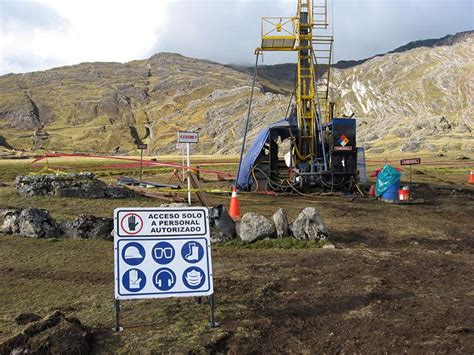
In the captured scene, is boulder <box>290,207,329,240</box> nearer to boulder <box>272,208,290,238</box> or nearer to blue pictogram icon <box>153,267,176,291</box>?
boulder <box>272,208,290,238</box>

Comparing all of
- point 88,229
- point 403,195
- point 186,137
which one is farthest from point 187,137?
point 403,195

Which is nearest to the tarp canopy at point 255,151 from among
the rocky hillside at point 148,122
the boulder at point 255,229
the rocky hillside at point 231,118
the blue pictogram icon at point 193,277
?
the boulder at point 255,229

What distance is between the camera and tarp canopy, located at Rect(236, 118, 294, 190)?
21562 mm

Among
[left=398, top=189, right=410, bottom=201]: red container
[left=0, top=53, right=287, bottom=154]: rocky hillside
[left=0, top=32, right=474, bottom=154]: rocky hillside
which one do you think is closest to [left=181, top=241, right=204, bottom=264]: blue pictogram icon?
[left=398, top=189, right=410, bottom=201]: red container

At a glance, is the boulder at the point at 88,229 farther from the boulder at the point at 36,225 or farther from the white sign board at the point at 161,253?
the white sign board at the point at 161,253

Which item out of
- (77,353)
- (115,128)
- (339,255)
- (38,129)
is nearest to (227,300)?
(77,353)

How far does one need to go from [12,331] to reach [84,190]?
11.4 metres

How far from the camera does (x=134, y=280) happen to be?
5840 millimetres

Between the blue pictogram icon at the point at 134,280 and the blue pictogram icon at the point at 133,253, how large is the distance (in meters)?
0.11

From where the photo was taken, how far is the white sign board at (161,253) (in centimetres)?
584

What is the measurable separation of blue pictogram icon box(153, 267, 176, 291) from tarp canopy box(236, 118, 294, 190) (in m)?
15.7

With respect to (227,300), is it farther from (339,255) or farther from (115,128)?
(115,128)

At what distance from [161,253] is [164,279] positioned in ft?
1.07

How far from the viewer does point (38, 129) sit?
174 m
